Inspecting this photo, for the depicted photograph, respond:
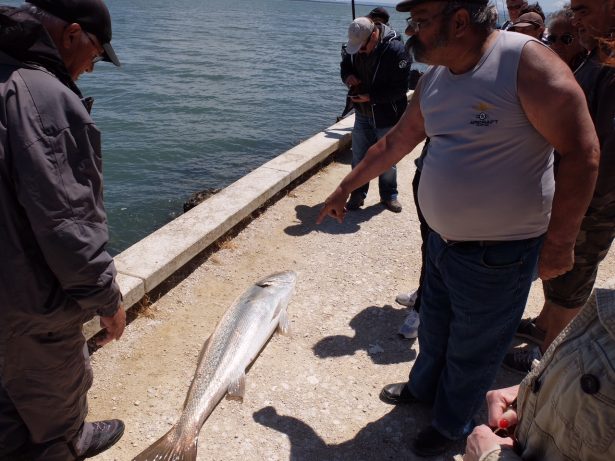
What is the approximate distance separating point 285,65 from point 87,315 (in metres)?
26.7

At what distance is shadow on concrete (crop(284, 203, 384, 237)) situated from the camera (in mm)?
5909

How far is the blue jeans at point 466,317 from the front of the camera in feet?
8.53

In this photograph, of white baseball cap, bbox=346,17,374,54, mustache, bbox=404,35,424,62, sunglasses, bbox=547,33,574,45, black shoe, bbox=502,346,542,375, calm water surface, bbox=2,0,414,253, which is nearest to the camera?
mustache, bbox=404,35,424,62

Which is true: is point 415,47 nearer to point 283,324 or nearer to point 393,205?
point 283,324

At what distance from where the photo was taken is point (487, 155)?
241cm

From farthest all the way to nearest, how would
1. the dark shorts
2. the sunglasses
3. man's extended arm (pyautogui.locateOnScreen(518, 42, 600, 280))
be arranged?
the sunglasses, the dark shorts, man's extended arm (pyautogui.locateOnScreen(518, 42, 600, 280))

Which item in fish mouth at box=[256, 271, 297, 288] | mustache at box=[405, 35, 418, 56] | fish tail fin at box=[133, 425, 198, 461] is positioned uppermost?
mustache at box=[405, 35, 418, 56]

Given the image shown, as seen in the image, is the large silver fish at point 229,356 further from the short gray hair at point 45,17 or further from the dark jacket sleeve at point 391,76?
the dark jacket sleeve at point 391,76

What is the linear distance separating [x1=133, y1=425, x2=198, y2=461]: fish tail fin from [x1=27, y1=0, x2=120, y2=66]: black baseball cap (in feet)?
7.02

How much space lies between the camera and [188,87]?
799 inches

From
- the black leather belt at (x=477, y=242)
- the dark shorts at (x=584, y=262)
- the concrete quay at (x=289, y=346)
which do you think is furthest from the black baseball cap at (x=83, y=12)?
the dark shorts at (x=584, y=262)

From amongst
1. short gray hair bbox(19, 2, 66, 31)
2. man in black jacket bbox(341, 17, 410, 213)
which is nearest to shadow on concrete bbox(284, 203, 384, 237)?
man in black jacket bbox(341, 17, 410, 213)

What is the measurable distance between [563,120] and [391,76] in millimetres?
4044

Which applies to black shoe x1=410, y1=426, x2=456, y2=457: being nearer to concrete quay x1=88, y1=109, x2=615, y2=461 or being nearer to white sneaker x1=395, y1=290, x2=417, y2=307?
concrete quay x1=88, y1=109, x2=615, y2=461
